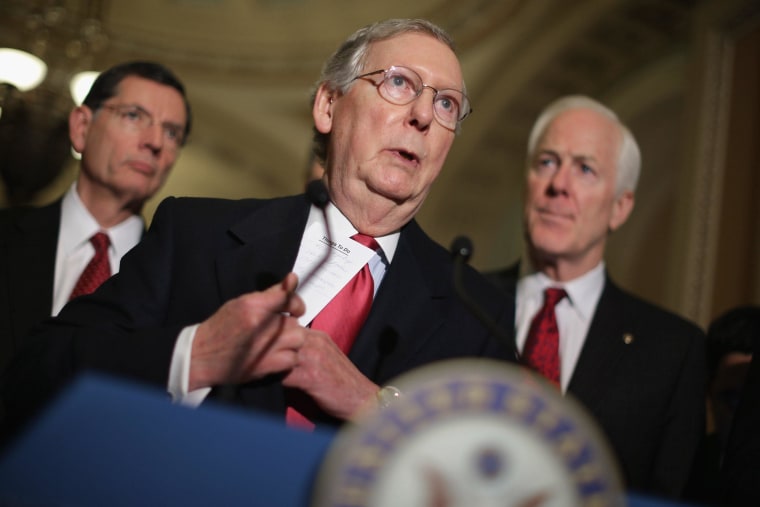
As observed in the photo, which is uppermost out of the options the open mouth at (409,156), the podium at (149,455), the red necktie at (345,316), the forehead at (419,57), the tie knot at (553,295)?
the forehead at (419,57)

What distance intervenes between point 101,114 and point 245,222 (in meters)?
1.49

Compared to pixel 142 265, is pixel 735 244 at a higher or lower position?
higher

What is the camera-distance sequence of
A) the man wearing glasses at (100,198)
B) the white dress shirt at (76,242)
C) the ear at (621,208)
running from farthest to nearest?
the ear at (621,208)
the white dress shirt at (76,242)
the man wearing glasses at (100,198)

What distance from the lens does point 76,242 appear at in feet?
9.96

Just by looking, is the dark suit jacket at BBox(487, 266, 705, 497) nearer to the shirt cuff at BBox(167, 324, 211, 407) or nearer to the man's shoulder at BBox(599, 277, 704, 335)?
the man's shoulder at BBox(599, 277, 704, 335)

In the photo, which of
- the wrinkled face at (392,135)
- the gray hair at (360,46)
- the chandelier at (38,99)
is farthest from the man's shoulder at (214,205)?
the chandelier at (38,99)

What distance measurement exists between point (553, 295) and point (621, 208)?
504 millimetres

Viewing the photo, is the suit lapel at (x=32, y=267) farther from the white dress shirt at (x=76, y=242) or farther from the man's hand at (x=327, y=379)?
the man's hand at (x=327, y=379)

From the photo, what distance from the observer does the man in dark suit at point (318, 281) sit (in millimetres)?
1657

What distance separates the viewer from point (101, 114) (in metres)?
3.31

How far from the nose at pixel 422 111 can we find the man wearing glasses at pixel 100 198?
1.29 metres

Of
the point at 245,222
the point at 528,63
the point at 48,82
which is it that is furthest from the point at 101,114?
the point at 528,63

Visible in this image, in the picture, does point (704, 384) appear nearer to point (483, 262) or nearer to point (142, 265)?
point (142, 265)

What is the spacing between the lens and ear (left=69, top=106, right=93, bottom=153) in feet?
11.0
